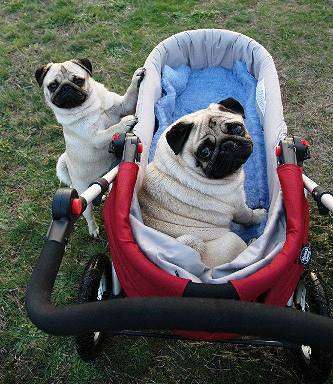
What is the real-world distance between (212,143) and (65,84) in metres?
1.24

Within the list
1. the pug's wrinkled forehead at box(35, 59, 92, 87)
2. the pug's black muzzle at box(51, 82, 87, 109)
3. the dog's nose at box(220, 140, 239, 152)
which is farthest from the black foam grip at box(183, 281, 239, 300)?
the pug's wrinkled forehead at box(35, 59, 92, 87)

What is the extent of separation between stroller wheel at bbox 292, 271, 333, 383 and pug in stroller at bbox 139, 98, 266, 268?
542 millimetres

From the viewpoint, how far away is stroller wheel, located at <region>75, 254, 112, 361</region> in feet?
8.83

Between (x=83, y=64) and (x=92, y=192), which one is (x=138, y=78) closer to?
(x=83, y=64)

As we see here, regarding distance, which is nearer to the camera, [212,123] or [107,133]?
[212,123]

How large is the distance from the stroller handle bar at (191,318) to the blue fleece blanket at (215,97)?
2.03 meters

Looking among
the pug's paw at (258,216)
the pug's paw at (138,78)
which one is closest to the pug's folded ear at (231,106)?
the pug's paw at (258,216)

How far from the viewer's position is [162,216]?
8.38ft

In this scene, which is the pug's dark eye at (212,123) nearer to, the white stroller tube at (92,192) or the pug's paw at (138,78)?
the white stroller tube at (92,192)

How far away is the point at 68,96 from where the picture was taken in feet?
10.1

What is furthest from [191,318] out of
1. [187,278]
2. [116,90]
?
[116,90]

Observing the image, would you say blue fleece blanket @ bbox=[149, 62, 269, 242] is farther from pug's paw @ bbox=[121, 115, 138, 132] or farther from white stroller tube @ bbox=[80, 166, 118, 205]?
white stroller tube @ bbox=[80, 166, 118, 205]

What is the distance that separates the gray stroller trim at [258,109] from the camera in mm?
2162

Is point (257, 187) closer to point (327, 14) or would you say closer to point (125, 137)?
point (125, 137)
